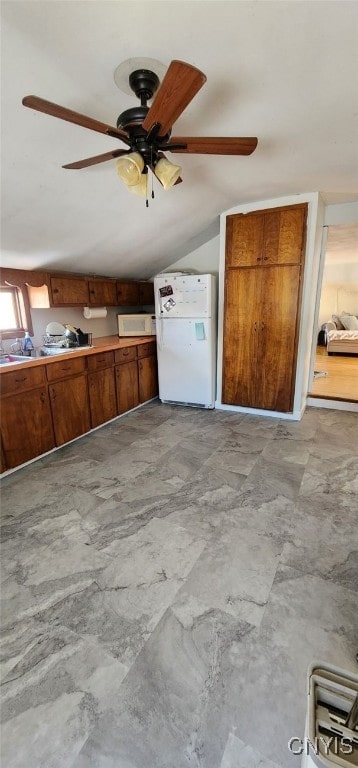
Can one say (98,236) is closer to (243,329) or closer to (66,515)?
(243,329)

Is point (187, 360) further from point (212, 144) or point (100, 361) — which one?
point (212, 144)

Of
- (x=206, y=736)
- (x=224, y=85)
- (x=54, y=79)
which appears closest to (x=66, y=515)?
(x=206, y=736)

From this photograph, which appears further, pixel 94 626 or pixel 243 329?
pixel 243 329

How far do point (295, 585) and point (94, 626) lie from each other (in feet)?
3.20

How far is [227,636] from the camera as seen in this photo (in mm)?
1378

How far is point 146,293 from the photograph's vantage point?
15.3 feet

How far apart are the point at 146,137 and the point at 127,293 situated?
2935 mm

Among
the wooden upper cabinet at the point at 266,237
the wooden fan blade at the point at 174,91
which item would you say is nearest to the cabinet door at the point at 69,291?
the wooden upper cabinet at the point at 266,237

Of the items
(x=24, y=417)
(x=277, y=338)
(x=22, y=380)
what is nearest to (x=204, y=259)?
(x=277, y=338)

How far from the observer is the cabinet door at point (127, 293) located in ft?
13.6

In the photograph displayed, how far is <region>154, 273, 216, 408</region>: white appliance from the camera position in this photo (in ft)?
12.2

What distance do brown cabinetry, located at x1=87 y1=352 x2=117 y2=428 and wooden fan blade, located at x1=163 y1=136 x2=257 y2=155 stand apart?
86.1 inches

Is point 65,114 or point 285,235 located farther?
point 285,235

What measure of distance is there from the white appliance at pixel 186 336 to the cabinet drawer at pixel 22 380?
5.45ft
